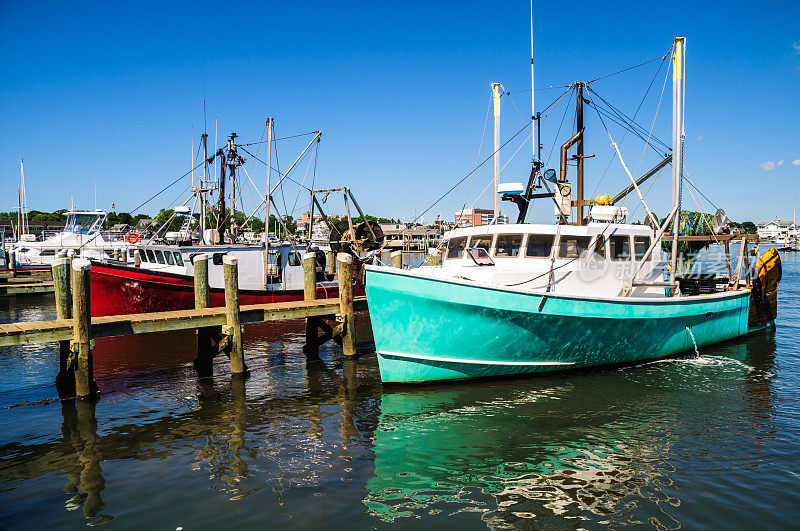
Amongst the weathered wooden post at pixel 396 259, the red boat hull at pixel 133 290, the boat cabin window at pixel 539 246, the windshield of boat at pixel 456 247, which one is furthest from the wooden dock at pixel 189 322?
the red boat hull at pixel 133 290

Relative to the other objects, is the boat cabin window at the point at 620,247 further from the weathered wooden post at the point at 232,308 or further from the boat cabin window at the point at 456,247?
the weathered wooden post at the point at 232,308

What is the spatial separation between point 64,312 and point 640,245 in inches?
515

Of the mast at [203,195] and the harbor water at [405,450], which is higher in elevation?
the mast at [203,195]

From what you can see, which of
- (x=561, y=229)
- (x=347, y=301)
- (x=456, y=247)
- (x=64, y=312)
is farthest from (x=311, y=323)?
(x=561, y=229)

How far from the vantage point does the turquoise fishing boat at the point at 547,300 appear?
10.1m

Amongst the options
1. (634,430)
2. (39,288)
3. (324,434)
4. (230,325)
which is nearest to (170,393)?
(230,325)

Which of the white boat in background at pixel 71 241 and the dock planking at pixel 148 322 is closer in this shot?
the dock planking at pixel 148 322

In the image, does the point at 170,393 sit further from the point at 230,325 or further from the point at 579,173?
the point at 579,173

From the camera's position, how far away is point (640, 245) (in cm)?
1302

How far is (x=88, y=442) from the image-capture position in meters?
8.41

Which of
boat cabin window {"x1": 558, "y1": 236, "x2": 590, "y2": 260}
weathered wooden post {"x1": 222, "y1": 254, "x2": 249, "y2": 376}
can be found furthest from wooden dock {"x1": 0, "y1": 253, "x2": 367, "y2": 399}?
boat cabin window {"x1": 558, "y1": 236, "x2": 590, "y2": 260}

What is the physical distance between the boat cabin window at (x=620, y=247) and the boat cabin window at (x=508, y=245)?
226 centimetres

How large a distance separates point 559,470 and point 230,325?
7547 millimetres

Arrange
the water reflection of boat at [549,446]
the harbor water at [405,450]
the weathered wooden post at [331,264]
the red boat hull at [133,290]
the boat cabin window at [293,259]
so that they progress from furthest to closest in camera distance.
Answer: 1. the boat cabin window at [293,259]
2. the weathered wooden post at [331,264]
3. the red boat hull at [133,290]
4. the water reflection of boat at [549,446]
5. the harbor water at [405,450]
